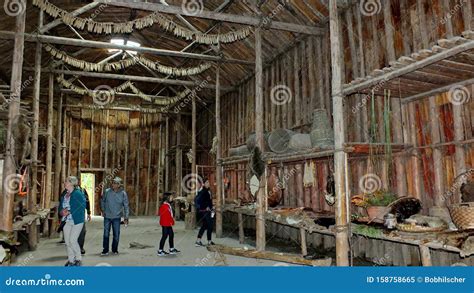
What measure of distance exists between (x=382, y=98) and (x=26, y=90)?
690 inches

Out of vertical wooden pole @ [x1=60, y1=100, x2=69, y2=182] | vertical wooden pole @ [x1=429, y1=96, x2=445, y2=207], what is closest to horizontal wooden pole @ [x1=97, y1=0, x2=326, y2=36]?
vertical wooden pole @ [x1=429, y1=96, x2=445, y2=207]

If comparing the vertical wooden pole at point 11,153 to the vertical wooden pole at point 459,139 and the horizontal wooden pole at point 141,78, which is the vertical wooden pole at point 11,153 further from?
the vertical wooden pole at point 459,139

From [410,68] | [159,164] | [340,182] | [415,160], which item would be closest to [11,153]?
[340,182]

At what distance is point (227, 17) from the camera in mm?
10156

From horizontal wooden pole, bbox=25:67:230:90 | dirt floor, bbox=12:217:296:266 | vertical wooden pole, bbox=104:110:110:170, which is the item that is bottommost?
dirt floor, bbox=12:217:296:266

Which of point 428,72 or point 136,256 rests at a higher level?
point 428,72

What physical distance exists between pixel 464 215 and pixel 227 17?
752cm

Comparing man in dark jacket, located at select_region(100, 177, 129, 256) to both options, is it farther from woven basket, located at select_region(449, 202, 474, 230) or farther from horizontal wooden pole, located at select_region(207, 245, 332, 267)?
woven basket, located at select_region(449, 202, 474, 230)

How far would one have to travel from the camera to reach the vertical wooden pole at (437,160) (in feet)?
23.4

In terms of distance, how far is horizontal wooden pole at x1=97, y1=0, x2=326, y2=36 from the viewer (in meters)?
9.50

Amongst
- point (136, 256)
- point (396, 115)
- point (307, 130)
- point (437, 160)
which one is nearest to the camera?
point (437, 160)

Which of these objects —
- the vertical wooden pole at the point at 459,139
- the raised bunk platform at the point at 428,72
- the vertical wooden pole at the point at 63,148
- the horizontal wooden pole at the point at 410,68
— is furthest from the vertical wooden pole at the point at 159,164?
the vertical wooden pole at the point at 459,139

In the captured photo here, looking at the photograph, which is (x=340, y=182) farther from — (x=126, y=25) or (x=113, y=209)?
(x=126, y=25)

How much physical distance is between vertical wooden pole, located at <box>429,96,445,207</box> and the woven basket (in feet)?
4.57
